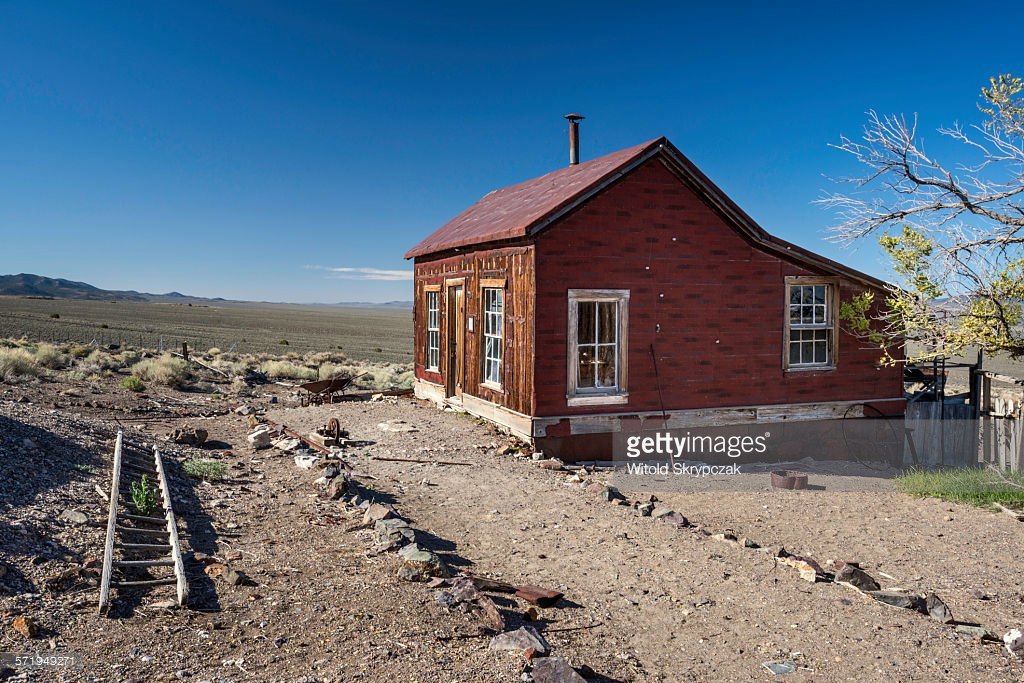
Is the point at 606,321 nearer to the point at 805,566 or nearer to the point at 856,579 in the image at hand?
the point at 805,566

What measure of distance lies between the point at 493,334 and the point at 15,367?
42.3 feet

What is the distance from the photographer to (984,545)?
8.55m

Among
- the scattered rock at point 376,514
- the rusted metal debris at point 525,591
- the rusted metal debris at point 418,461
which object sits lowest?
the rusted metal debris at point 525,591

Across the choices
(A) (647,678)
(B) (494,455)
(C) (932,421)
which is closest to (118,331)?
(B) (494,455)

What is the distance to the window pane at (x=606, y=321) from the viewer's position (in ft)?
40.2

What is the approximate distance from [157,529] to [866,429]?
40.1ft

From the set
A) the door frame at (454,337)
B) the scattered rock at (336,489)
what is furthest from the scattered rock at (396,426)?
the scattered rock at (336,489)

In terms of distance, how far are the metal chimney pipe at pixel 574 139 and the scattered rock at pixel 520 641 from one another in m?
12.5

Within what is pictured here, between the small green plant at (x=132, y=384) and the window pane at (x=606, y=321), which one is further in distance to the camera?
the small green plant at (x=132, y=384)

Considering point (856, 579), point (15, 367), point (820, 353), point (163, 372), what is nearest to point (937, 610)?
point (856, 579)

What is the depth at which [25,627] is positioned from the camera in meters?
4.91

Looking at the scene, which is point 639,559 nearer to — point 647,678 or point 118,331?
point 647,678

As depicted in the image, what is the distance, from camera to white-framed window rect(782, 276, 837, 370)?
13.7 meters

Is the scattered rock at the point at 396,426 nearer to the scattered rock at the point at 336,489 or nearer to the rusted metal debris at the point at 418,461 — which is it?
the rusted metal debris at the point at 418,461
